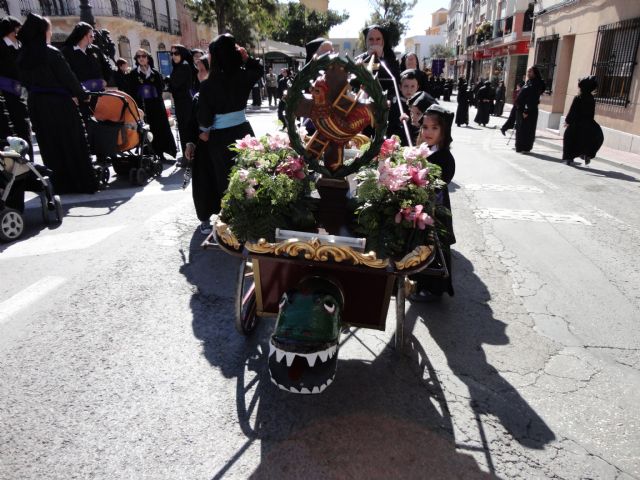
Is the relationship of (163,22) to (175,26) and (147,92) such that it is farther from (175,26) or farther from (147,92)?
(147,92)

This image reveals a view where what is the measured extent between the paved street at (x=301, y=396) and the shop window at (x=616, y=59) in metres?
9.08

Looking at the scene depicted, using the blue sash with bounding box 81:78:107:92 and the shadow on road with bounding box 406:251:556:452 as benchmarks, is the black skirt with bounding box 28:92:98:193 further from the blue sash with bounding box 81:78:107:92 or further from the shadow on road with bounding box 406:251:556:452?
the shadow on road with bounding box 406:251:556:452

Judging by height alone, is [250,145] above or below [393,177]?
above

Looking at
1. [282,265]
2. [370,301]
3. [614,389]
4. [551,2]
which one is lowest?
[614,389]

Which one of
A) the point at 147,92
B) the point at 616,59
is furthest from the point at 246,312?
the point at 616,59

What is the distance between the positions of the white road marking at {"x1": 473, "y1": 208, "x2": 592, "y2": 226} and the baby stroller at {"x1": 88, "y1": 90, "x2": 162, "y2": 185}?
5575mm

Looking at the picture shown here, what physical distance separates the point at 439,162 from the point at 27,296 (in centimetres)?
375

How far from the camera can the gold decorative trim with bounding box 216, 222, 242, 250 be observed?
261 cm

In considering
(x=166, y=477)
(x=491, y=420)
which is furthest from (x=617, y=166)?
(x=166, y=477)

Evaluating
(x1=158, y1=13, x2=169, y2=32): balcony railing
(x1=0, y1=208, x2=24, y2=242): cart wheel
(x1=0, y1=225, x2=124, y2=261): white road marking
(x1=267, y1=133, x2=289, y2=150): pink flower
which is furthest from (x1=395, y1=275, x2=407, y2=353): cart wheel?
(x1=158, y1=13, x2=169, y2=32): balcony railing

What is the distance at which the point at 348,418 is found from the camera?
258 cm

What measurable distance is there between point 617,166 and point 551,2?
997 centimetres

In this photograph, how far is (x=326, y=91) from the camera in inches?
104

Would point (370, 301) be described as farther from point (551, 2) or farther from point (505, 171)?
point (551, 2)
